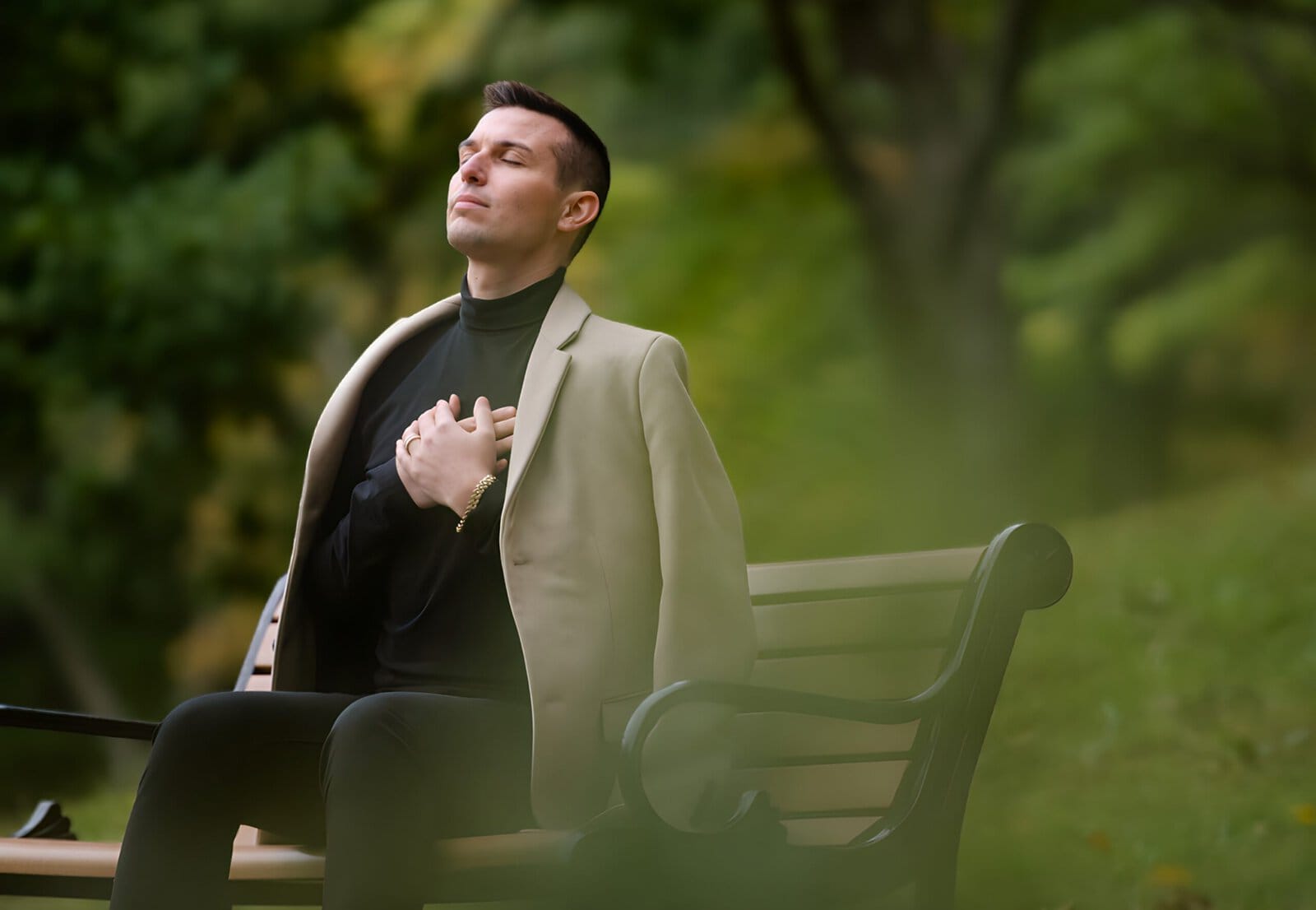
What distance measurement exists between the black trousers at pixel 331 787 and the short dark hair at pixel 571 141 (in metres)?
0.80

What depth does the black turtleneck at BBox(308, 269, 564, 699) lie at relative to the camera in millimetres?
2184

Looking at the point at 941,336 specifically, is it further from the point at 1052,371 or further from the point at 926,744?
the point at 926,744

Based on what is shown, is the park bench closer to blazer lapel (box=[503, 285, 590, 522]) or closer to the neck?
blazer lapel (box=[503, 285, 590, 522])

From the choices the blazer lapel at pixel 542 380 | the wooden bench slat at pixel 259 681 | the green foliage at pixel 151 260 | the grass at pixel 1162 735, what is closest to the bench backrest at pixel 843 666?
the blazer lapel at pixel 542 380

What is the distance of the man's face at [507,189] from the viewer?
2.29 m

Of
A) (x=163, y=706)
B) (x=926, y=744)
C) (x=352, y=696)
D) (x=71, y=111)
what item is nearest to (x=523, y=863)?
(x=352, y=696)

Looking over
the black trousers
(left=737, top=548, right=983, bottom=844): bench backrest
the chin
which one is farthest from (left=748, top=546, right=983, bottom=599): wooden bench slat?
the chin

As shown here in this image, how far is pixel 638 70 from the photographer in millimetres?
9289

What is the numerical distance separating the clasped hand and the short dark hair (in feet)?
1.13

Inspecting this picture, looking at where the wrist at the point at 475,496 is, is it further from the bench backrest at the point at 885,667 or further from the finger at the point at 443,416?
the bench backrest at the point at 885,667

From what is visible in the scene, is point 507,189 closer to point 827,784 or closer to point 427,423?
point 427,423

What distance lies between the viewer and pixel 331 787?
1.97 meters

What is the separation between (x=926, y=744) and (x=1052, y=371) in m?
8.16

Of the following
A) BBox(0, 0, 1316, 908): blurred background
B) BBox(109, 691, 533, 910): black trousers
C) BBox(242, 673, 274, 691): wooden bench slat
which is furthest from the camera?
BBox(0, 0, 1316, 908): blurred background
